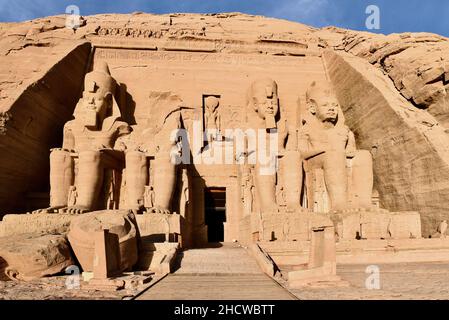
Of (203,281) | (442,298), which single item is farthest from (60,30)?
(442,298)

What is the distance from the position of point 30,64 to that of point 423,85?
317 inches

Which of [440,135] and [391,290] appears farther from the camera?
[440,135]

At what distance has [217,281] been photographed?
4.65m

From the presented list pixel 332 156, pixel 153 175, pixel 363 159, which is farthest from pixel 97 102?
pixel 363 159

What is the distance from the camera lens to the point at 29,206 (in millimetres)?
8023

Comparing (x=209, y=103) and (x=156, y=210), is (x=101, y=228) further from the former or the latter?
(x=209, y=103)

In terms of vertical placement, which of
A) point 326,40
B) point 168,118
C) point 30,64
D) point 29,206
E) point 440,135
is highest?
point 326,40

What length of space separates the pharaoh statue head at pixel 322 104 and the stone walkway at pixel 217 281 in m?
3.70

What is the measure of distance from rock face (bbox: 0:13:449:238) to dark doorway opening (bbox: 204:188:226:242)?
2.59 feet

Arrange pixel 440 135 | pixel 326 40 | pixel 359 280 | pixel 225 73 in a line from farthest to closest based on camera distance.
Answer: pixel 326 40, pixel 225 73, pixel 440 135, pixel 359 280

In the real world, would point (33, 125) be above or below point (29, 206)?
above

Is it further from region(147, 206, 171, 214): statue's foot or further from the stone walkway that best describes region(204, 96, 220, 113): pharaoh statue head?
the stone walkway

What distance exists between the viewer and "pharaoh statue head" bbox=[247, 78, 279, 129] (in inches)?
362
